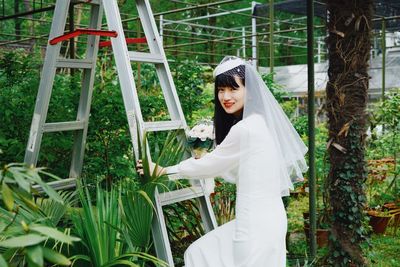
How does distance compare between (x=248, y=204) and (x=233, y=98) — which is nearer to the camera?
(x=248, y=204)

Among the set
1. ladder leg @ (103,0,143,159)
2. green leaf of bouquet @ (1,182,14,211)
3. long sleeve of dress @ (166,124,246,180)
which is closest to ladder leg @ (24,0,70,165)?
ladder leg @ (103,0,143,159)

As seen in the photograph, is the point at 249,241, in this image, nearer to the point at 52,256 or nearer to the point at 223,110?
the point at 223,110

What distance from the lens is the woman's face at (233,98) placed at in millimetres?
3102

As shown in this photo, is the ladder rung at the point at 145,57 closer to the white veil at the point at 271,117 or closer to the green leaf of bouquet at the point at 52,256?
the white veil at the point at 271,117

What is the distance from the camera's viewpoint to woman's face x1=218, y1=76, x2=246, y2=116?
10.2 ft

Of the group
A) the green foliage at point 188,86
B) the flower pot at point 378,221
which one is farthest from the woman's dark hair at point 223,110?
the flower pot at point 378,221

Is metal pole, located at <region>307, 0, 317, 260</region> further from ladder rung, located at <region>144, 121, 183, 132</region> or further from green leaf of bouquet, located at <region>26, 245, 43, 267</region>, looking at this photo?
green leaf of bouquet, located at <region>26, 245, 43, 267</region>

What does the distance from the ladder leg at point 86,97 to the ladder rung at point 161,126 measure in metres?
0.79

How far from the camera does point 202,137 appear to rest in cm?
349

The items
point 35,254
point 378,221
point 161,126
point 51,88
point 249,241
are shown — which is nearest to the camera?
point 35,254

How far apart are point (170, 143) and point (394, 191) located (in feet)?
14.4

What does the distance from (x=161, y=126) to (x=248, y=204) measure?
35.1 inches

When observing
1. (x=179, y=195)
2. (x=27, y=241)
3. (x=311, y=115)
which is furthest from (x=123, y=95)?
(x=27, y=241)

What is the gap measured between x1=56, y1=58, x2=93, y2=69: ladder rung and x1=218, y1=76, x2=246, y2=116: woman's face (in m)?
1.31
